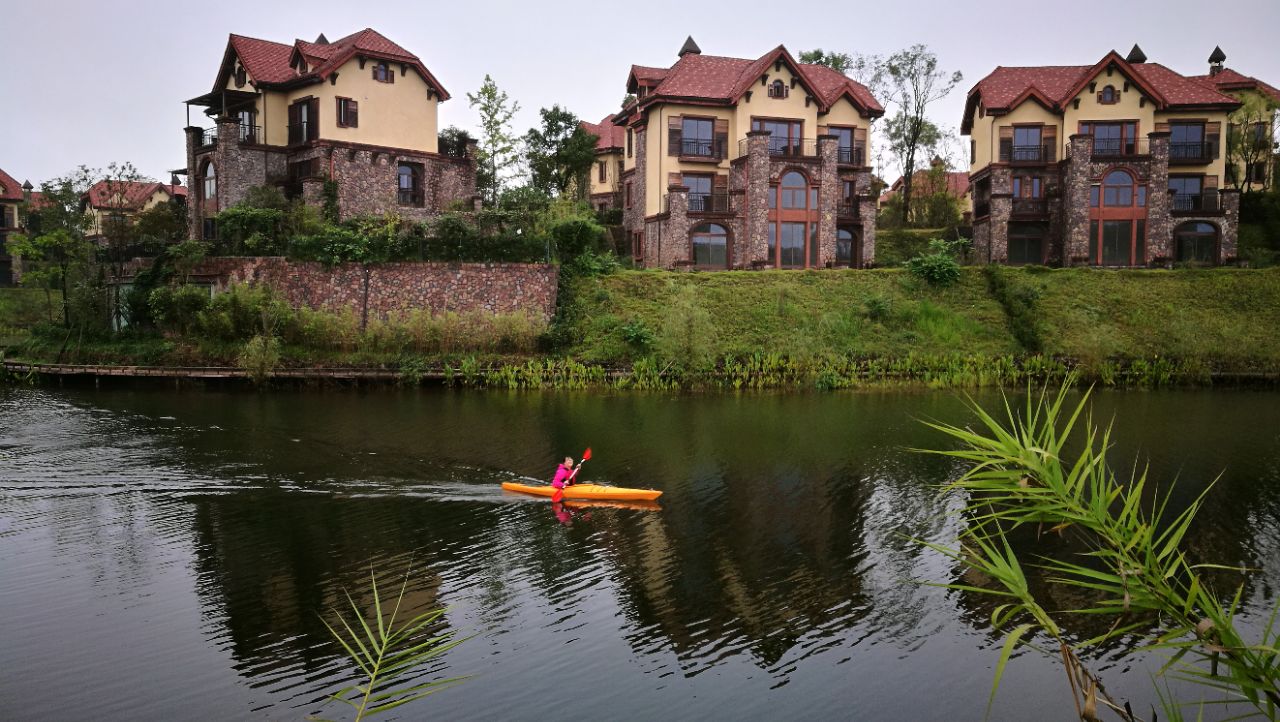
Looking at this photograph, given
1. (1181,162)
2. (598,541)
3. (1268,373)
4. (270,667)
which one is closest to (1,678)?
(270,667)

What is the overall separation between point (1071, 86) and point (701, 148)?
19.7m

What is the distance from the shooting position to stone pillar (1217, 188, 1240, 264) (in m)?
50.3

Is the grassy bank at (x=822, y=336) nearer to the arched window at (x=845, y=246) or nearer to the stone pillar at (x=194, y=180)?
the arched window at (x=845, y=246)

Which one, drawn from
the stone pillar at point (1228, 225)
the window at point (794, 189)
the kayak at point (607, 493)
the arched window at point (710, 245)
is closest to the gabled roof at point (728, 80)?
the window at point (794, 189)

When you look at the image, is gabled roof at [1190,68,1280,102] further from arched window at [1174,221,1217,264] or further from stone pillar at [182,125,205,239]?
stone pillar at [182,125,205,239]

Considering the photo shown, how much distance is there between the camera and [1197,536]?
17.2 m

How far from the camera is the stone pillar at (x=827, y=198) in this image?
49312 mm

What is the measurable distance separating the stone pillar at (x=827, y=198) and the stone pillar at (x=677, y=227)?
6752mm

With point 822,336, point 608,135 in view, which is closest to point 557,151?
point 608,135

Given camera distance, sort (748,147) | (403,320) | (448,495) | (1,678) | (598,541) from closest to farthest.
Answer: (1,678)
(598,541)
(448,495)
(403,320)
(748,147)

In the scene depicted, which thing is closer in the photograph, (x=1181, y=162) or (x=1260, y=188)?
(x=1181, y=162)

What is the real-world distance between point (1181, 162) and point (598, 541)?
47.8 m

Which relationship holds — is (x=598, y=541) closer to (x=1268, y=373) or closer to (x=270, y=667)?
(x=270, y=667)

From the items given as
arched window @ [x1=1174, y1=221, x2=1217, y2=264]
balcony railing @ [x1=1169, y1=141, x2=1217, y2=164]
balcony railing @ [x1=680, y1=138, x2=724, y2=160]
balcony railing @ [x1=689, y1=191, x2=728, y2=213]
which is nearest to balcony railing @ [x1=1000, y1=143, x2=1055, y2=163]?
balcony railing @ [x1=1169, y1=141, x2=1217, y2=164]
